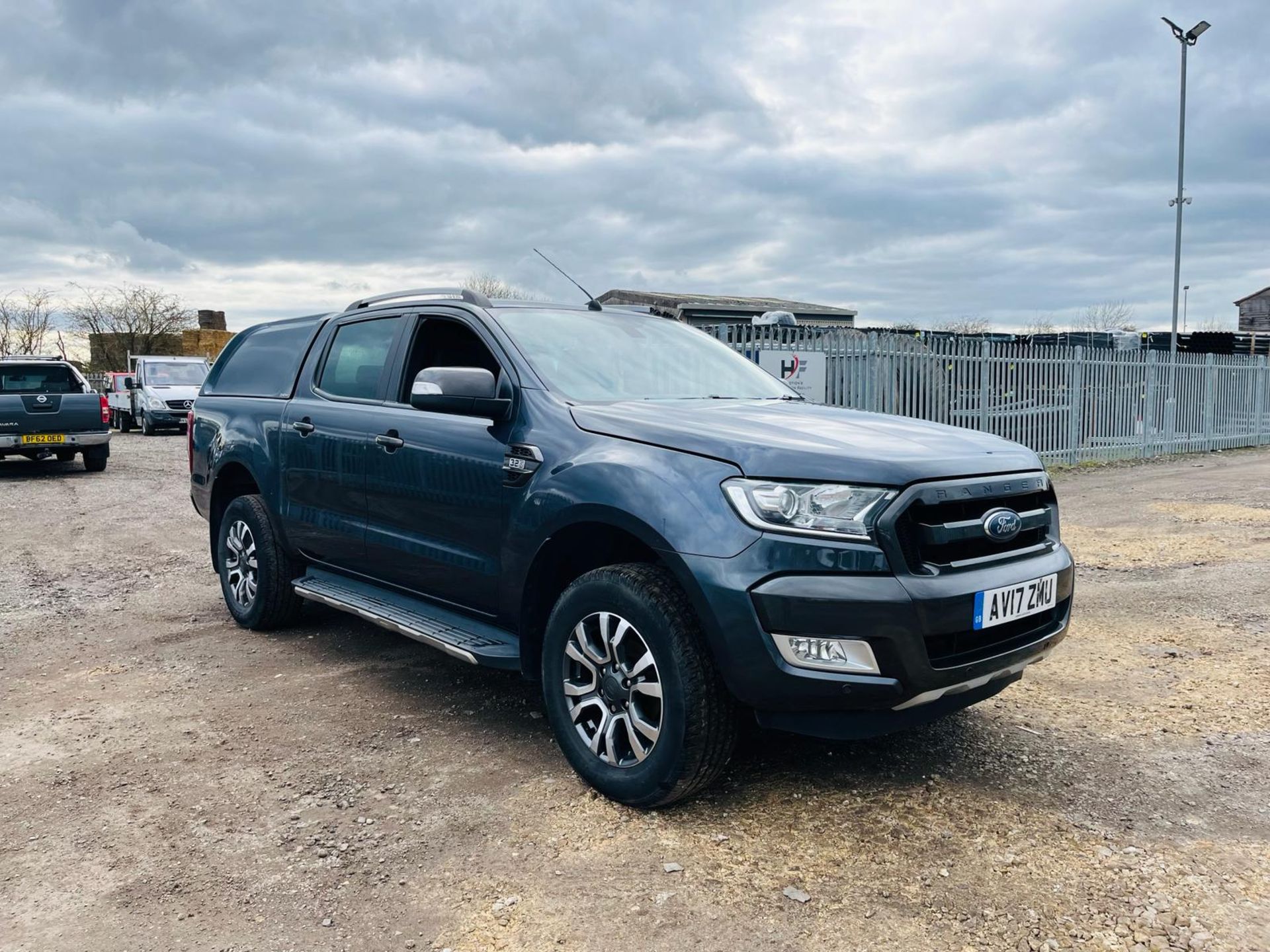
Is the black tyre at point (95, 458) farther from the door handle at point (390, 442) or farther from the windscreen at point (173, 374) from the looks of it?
the door handle at point (390, 442)

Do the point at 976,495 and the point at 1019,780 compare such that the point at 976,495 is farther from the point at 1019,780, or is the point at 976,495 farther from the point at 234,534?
the point at 234,534

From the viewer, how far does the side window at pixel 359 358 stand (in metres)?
4.82

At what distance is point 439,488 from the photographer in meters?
4.15

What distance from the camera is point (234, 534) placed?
18.8ft

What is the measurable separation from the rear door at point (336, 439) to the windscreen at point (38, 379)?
12.0 meters

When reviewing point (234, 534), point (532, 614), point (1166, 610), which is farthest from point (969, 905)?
point (234, 534)

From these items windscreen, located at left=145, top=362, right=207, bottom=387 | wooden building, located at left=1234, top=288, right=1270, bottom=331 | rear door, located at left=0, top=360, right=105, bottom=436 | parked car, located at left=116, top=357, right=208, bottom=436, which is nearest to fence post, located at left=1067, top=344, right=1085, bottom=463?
rear door, located at left=0, top=360, right=105, bottom=436

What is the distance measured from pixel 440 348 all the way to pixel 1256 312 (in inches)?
2408

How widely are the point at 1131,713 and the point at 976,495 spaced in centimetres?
179

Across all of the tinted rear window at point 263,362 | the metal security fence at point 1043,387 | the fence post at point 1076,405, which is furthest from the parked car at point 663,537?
the fence post at point 1076,405

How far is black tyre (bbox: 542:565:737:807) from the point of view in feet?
10.1

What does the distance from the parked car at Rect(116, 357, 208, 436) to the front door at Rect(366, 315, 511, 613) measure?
20493 millimetres

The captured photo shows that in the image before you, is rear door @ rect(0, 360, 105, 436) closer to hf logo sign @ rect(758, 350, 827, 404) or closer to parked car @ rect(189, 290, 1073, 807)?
hf logo sign @ rect(758, 350, 827, 404)

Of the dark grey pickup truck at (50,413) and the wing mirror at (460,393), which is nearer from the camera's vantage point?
the wing mirror at (460,393)
